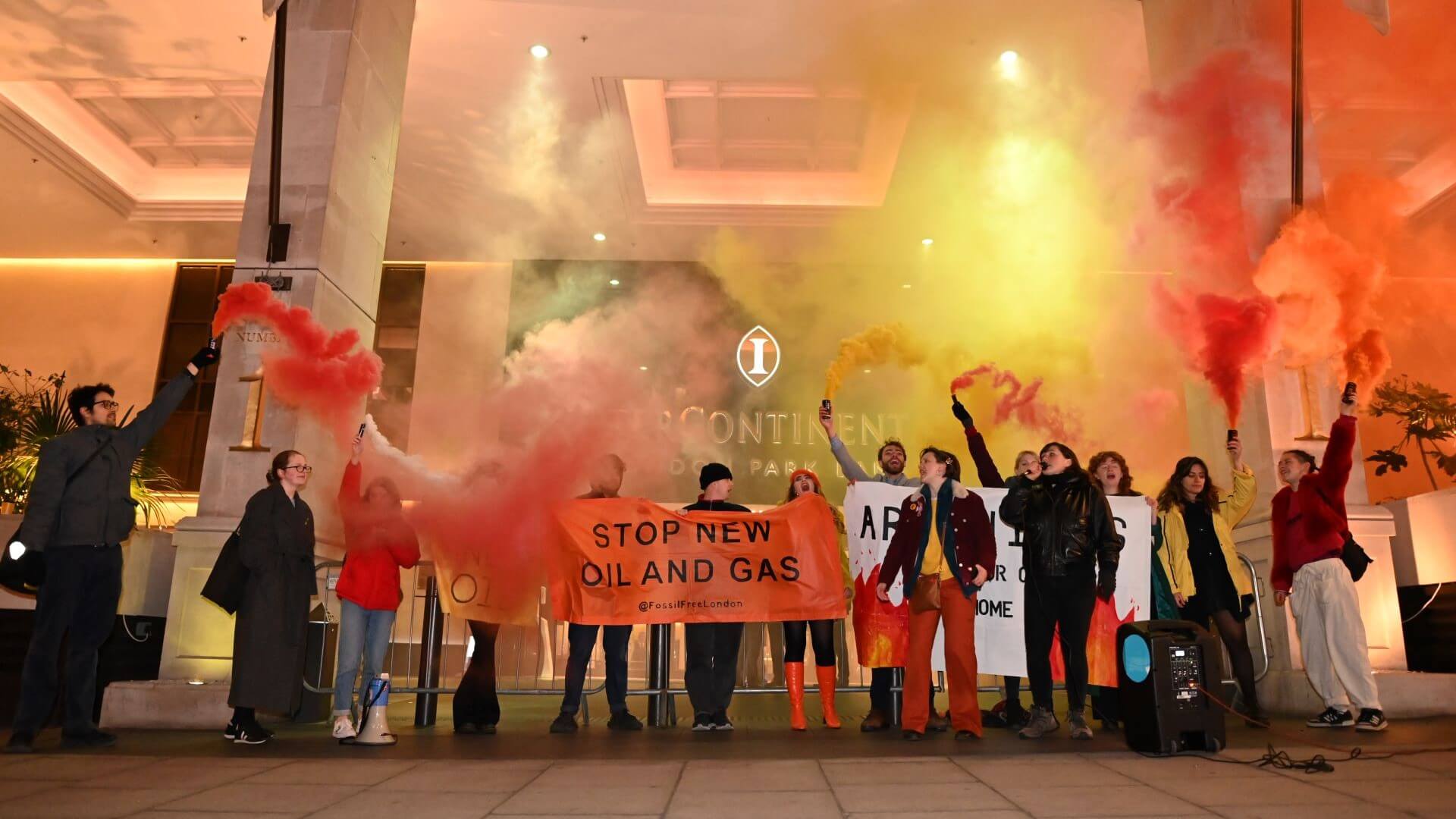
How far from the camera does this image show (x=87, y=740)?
4.29 m

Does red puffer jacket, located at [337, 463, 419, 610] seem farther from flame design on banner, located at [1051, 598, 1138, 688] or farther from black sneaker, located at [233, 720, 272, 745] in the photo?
flame design on banner, located at [1051, 598, 1138, 688]

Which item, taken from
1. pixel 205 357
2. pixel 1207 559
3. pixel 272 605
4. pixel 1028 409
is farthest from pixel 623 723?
pixel 1028 409

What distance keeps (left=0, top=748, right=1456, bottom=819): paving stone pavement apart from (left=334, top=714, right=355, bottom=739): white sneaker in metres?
0.60

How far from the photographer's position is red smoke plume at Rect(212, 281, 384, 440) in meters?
5.74

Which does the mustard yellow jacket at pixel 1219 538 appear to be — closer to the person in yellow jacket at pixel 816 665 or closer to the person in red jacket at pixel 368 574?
the person in yellow jacket at pixel 816 665

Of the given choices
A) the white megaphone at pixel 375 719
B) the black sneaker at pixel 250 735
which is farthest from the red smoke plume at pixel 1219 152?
the black sneaker at pixel 250 735

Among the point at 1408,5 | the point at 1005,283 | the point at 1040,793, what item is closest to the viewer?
the point at 1040,793

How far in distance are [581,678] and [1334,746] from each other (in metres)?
3.67

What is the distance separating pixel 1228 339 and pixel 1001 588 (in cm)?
240

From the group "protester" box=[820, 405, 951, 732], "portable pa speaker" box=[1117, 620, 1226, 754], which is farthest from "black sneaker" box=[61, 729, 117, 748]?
"portable pa speaker" box=[1117, 620, 1226, 754]

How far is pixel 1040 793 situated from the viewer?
9.83 ft

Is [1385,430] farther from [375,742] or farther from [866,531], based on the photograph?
[375,742]

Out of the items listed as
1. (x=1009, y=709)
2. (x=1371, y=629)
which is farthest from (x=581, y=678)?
(x=1371, y=629)

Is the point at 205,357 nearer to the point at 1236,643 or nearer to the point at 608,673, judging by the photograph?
the point at 608,673
